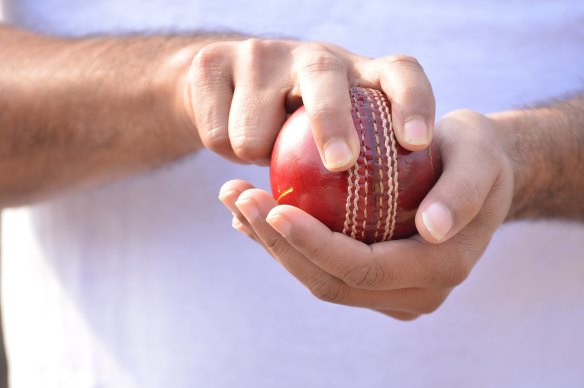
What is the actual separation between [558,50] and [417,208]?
0.74 metres

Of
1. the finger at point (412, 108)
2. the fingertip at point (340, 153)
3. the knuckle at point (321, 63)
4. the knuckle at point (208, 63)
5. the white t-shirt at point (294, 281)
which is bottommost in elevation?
the white t-shirt at point (294, 281)

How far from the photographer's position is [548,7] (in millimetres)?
1735

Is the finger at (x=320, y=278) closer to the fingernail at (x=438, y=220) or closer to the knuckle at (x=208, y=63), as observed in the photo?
the fingernail at (x=438, y=220)

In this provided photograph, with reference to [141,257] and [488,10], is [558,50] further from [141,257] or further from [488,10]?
[141,257]

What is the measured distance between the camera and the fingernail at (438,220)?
113 centimetres

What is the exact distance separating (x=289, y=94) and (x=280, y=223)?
25 cm

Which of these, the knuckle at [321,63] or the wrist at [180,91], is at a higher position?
the knuckle at [321,63]

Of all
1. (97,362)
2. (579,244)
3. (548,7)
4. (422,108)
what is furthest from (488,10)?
(97,362)

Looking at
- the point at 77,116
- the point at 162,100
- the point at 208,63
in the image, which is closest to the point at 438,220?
the point at 208,63

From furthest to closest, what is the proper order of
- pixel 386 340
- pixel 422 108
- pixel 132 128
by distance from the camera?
1. pixel 386 340
2. pixel 132 128
3. pixel 422 108

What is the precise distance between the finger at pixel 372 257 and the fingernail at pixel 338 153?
90 millimetres

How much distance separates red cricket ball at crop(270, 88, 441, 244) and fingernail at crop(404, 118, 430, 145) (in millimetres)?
51

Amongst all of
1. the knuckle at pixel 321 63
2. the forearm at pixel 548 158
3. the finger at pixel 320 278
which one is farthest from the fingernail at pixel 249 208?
the forearm at pixel 548 158

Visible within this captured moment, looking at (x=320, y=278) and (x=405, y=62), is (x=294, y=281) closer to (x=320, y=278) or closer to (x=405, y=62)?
(x=320, y=278)
